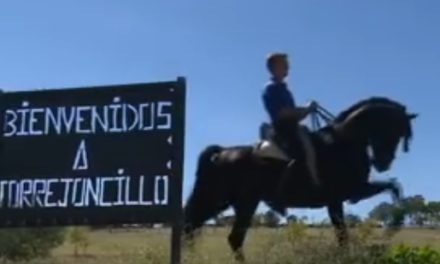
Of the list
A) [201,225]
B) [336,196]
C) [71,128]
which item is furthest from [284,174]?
[71,128]

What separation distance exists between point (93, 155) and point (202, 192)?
2432 mm

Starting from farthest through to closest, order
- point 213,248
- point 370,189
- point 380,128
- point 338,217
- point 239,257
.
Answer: point 213,248, point 380,128, point 370,189, point 338,217, point 239,257

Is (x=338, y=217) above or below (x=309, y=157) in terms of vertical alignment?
below

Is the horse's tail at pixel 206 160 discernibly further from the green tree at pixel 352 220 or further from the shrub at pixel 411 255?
the shrub at pixel 411 255

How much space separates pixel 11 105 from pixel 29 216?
1.23m

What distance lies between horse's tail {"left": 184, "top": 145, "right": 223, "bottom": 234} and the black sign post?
2.30 metres

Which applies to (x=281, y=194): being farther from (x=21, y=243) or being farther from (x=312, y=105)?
(x=21, y=243)

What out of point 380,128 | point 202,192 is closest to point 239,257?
point 380,128

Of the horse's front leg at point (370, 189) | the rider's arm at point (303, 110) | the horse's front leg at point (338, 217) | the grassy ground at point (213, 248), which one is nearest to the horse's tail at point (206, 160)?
the grassy ground at point (213, 248)

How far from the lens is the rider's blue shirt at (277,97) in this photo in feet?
36.1

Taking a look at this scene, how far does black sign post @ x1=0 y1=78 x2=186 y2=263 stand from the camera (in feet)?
33.2

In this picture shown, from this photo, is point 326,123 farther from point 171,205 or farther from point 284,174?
point 171,205

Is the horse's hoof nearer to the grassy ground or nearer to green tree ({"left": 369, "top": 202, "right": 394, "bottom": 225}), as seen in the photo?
the grassy ground

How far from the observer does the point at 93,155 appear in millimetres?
10391
